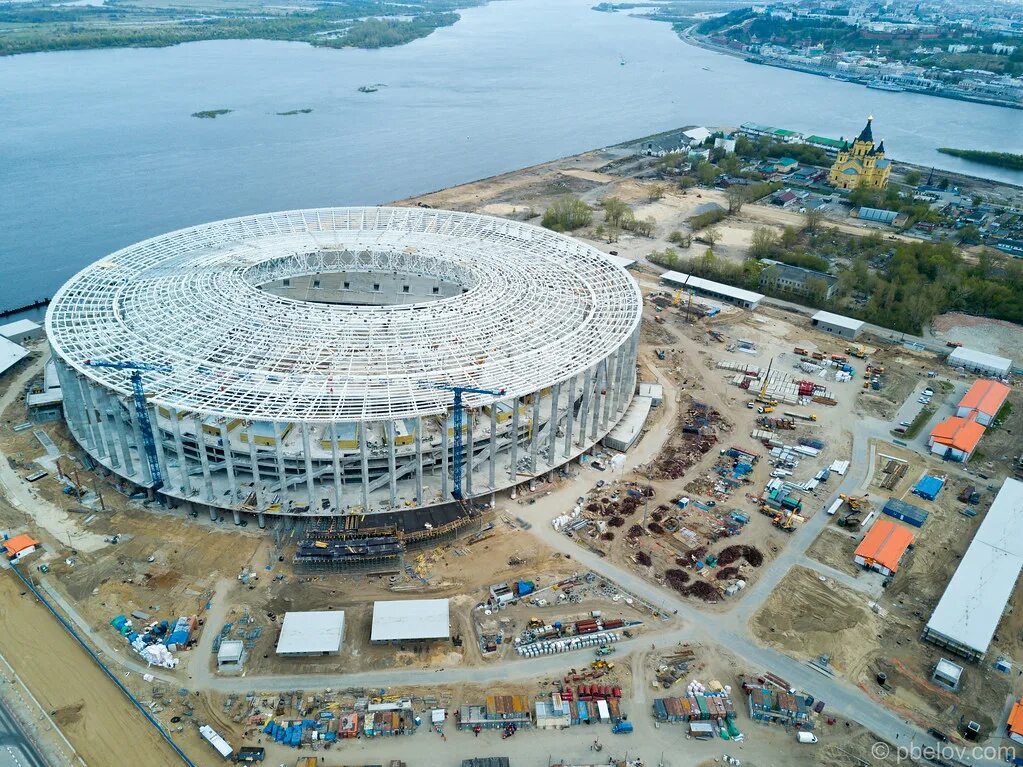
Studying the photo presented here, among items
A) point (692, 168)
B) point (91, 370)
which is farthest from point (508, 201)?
Answer: point (91, 370)

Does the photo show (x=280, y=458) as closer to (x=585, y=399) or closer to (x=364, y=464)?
(x=364, y=464)

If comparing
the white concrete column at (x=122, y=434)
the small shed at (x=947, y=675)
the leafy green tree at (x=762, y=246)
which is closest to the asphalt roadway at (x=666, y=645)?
the small shed at (x=947, y=675)

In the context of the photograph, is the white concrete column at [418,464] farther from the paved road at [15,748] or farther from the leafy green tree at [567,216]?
the leafy green tree at [567,216]

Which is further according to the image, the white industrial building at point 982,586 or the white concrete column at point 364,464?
the white concrete column at point 364,464

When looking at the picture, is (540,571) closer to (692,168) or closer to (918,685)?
(918,685)

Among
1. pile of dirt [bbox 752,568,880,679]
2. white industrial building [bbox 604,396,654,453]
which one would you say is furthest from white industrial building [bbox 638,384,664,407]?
pile of dirt [bbox 752,568,880,679]

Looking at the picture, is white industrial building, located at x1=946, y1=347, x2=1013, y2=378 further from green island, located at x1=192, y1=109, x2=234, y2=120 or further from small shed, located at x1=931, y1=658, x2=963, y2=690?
green island, located at x1=192, y1=109, x2=234, y2=120
